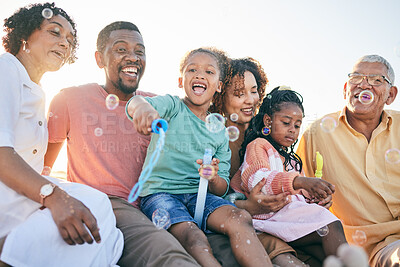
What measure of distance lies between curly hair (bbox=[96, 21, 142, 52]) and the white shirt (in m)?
0.94

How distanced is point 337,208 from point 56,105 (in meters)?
2.32

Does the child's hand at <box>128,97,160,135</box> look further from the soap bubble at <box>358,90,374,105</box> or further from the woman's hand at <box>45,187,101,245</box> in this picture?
the soap bubble at <box>358,90,374,105</box>

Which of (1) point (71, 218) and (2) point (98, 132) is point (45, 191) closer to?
(1) point (71, 218)

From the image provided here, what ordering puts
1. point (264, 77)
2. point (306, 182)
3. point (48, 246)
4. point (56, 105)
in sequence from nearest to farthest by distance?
1. point (48, 246)
2. point (306, 182)
3. point (56, 105)
4. point (264, 77)

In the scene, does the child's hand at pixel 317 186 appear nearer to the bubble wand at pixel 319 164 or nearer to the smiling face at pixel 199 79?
the bubble wand at pixel 319 164

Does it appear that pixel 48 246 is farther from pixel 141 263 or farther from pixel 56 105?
pixel 56 105

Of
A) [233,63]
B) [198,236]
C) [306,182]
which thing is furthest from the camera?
[233,63]

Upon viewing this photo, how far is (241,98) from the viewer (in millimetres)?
2957

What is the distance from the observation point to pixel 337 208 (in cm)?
280

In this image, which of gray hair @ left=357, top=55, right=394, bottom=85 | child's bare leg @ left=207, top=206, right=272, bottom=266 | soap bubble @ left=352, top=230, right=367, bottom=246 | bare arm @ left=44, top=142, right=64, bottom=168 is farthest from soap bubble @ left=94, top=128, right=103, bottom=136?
gray hair @ left=357, top=55, right=394, bottom=85

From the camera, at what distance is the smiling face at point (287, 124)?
261cm

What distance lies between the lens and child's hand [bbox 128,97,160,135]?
1597 mm

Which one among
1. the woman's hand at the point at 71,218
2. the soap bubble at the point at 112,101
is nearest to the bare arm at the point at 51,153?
the soap bubble at the point at 112,101

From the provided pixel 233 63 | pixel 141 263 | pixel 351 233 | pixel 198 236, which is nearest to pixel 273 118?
→ pixel 233 63
